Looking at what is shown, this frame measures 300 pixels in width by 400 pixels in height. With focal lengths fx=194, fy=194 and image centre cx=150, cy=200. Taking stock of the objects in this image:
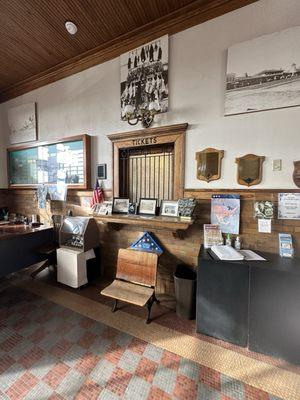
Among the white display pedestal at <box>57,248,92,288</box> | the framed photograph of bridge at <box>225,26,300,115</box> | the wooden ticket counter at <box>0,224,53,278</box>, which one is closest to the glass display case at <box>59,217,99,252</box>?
the white display pedestal at <box>57,248,92,288</box>

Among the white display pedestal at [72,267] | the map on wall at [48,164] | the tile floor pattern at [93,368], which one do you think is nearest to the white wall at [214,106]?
the map on wall at [48,164]

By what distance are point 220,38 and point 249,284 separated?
2.67m

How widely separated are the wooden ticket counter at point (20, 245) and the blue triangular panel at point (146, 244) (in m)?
1.75

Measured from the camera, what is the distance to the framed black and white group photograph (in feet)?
8.35

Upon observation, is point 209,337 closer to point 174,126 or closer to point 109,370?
point 109,370

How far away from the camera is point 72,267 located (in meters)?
2.80

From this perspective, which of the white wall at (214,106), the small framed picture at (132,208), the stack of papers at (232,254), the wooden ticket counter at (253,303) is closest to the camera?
the wooden ticket counter at (253,303)

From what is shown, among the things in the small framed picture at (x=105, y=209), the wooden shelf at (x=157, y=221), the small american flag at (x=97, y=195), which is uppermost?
the small american flag at (x=97, y=195)

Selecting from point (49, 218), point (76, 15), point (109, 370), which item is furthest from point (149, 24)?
point (109, 370)

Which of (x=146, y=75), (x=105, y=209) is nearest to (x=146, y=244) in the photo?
(x=105, y=209)

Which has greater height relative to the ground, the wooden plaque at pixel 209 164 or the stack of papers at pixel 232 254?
the wooden plaque at pixel 209 164

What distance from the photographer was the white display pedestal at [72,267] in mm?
2777

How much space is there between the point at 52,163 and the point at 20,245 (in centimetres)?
151

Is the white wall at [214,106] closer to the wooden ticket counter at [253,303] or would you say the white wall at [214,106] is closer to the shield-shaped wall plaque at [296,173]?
the shield-shaped wall plaque at [296,173]
